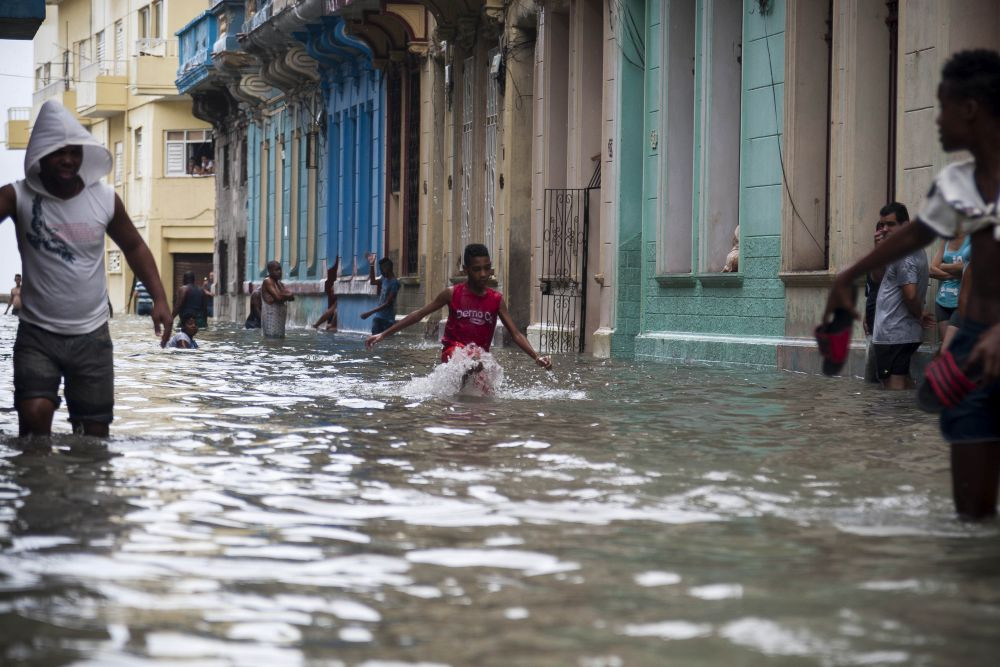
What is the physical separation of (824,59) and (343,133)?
75.7 feet

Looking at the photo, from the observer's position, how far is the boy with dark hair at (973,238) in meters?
5.94

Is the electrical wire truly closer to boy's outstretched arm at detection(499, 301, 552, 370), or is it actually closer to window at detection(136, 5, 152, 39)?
boy's outstretched arm at detection(499, 301, 552, 370)

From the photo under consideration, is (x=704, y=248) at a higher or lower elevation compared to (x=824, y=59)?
lower

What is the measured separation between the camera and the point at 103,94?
2458 inches

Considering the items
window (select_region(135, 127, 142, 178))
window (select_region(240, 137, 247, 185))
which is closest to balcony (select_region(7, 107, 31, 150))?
window (select_region(135, 127, 142, 178))

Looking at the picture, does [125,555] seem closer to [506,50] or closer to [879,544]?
[879,544]

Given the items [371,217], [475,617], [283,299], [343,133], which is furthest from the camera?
[343,133]

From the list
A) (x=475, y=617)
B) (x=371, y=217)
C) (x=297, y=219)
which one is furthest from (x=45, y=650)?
(x=297, y=219)

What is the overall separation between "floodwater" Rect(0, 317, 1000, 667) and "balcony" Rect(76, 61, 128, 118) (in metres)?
52.6

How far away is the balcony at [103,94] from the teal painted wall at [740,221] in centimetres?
4302

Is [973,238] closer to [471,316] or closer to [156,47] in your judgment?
[471,316]

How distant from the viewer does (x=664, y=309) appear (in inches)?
830

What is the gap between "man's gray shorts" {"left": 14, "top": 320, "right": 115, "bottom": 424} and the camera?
8852 mm

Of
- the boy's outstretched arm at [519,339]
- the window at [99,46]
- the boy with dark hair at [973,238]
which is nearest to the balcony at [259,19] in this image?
the window at [99,46]
